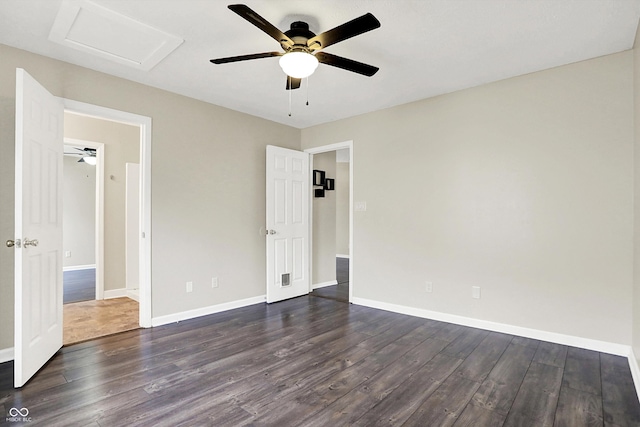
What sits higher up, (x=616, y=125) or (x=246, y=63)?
(x=246, y=63)

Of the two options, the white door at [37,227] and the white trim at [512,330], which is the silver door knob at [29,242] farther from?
the white trim at [512,330]

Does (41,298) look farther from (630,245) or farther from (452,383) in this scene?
(630,245)

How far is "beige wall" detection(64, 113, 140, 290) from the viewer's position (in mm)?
4711

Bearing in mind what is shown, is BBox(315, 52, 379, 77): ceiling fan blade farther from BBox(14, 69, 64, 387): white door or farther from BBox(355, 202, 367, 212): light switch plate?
BBox(355, 202, 367, 212): light switch plate

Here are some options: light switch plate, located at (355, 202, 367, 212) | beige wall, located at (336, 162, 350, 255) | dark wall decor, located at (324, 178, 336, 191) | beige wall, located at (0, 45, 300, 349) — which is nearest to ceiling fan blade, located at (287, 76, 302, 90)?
beige wall, located at (0, 45, 300, 349)

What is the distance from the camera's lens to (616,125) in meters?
2.73

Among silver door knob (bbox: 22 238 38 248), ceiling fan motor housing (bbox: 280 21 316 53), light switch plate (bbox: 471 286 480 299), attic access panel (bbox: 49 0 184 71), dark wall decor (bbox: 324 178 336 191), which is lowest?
light switch plate (bbox: 471 286 480 299)

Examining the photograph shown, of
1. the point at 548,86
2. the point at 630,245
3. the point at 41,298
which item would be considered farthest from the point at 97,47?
the point at 630,245

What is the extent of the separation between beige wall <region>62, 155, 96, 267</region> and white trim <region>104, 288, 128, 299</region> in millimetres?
3310

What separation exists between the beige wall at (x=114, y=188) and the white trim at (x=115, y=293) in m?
0.04

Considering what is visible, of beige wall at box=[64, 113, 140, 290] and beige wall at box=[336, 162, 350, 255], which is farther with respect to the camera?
beige wall at box=[336, 162, 350, 255]

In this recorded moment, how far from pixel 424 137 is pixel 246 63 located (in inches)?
85.1

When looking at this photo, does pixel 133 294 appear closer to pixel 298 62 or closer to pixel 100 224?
pixel 100 224

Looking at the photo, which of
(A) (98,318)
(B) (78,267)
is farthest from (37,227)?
(B) (78,267)
